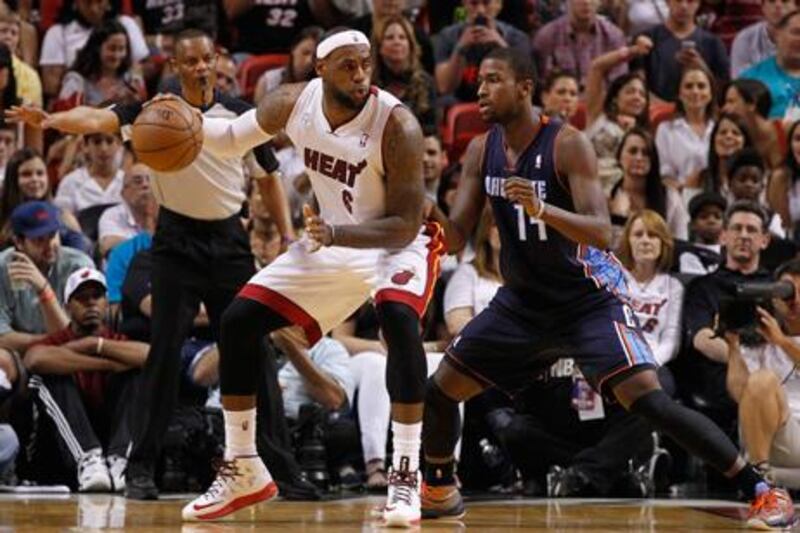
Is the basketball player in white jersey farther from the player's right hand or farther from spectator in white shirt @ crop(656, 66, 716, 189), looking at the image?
spectator in white shirt @ crop(656, 66, 716, 189)

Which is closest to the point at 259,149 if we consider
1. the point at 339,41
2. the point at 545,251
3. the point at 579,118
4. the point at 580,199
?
the point at 339,41

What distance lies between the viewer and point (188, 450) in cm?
1011

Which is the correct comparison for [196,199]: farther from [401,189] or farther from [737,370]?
[737,370]

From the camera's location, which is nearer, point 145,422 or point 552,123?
point 552,123

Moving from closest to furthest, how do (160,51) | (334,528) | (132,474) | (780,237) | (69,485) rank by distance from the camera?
(334,528), (132,474), (69,485), (780,237), (160,51)

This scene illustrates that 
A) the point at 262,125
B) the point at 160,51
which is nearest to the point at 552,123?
the point at 262,125

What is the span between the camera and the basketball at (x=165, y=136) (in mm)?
7879

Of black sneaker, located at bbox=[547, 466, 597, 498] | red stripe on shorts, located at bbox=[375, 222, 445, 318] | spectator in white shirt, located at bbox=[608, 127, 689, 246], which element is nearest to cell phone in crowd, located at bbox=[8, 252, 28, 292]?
red stripe on shorts, located at bbox=[375, 222, 445, 318]

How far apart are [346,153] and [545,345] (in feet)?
3.97

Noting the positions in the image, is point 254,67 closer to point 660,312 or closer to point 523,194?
point 660,312

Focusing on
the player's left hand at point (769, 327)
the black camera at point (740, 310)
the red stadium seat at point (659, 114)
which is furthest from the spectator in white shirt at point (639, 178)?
the player's left hand at point (769, 327)

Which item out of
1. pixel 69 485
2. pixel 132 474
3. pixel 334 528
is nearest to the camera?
pixel 334 528

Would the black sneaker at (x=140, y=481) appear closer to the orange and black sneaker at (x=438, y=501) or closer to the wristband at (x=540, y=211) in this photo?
the orange and black sneaker at (x=438, y=501)

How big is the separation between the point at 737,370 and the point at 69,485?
3.69 m
